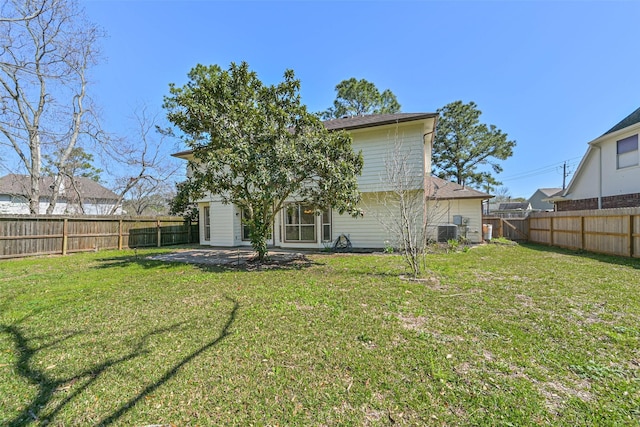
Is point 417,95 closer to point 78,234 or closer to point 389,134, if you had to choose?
point 389,134

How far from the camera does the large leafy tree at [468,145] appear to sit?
26.9 meters

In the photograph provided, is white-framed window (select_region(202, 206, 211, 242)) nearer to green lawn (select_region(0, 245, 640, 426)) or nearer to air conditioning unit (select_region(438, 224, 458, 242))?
green lawn (select_region(0, 245, 640, 426))

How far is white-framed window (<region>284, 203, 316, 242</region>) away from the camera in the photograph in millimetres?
12884

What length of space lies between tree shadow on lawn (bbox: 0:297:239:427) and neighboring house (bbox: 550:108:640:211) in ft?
59.2

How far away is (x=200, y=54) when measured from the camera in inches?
440

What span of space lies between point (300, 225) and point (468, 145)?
896 inches

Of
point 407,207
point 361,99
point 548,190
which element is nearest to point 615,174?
point 407,207

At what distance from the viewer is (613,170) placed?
13.3m

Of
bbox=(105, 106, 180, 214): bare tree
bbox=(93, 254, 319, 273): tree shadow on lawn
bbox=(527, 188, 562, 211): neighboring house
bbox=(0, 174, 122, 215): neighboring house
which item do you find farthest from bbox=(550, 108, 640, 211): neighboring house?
bbox=(0, 174, 122, 215): neighboring house

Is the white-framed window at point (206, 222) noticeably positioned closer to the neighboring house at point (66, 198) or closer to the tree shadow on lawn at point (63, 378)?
the tree shadow on lawn at point (63, 378)

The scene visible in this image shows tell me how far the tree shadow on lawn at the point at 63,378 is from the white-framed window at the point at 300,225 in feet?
29.7

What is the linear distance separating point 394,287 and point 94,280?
7.44m

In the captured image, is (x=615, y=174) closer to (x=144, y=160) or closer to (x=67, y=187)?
(x=144, y=160)

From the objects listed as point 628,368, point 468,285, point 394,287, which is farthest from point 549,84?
point 628,368
